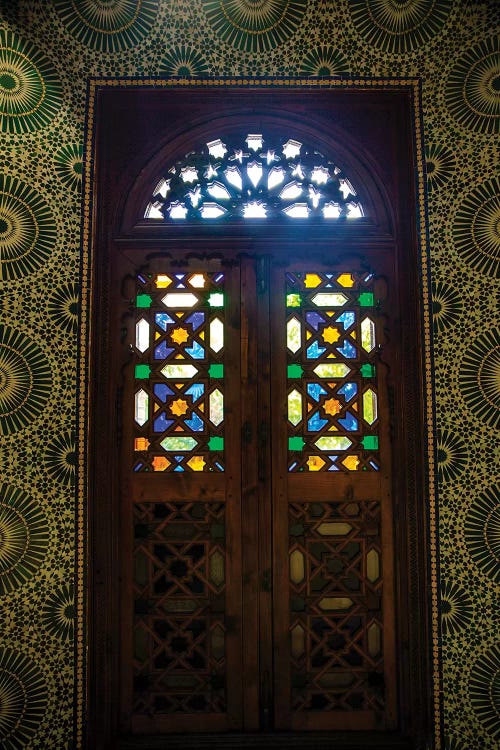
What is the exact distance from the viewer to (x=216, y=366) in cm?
279

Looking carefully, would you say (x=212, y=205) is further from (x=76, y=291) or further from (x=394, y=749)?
(x=394, y=749)

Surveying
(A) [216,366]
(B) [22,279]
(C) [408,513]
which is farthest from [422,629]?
(B) [22,279]

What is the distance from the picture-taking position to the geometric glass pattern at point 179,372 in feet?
9.02

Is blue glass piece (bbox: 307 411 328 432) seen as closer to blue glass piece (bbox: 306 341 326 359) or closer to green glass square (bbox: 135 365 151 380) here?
blue glass piece (bbox: 306 341 326 359)

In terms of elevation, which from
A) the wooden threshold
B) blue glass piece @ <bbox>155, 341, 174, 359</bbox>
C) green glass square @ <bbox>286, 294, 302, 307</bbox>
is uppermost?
green glass square @ <bbox>286, 294, 302, 307</bbox>

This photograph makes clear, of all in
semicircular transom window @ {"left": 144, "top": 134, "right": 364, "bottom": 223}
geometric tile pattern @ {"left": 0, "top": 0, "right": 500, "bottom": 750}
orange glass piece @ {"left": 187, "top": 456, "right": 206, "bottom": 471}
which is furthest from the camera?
semicircular transom window @ {"left": 144, "top": 134, "right": 364, "bottom": 223}

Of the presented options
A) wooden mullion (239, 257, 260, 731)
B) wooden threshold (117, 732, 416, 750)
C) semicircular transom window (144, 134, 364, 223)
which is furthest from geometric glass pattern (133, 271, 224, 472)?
wooden threshold (117, 732, 416, 750)

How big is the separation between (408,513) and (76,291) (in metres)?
1.92

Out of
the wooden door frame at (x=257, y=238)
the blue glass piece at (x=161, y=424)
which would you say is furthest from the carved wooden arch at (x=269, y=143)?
the blue glass piece at (x=161, y=424)

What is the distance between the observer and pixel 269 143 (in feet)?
9.45

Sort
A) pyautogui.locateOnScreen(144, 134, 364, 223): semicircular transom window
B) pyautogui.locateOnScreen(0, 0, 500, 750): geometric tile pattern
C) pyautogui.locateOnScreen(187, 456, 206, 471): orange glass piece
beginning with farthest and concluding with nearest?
1. pyautogui.locateOnScreen(144, 134, 364, 223): semicircular transom window
2. pyautogui.locateOnScreen(187, 456, 206, 471): orange glass piece
3. pyautogui.locateOnScreen(0, 0, 500, 750): geometric tile pattern

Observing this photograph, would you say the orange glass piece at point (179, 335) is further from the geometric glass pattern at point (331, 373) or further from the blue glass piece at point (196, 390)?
the geometric glass pattern at point (331, 373)

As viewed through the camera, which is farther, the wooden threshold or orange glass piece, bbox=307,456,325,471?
orange glass piece, bbox=307,456,325,471

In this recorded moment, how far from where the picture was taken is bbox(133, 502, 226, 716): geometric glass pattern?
2654 millimetres
